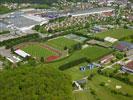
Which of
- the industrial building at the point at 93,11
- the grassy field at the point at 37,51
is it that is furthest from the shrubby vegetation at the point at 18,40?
the industrial building at the point at 93,11

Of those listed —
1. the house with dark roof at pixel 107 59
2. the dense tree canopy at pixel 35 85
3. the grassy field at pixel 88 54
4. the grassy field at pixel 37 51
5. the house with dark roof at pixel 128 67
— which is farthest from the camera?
the grassy field at pixel 37 51

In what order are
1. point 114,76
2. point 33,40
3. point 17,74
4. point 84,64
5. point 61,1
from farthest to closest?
point 61,1
point 33,40
point 84,64
point 114,76
point 17,74

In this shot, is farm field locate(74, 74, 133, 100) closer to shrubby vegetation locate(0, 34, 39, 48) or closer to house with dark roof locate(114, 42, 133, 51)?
house with dark roof locate(114, 42, 133, 51)

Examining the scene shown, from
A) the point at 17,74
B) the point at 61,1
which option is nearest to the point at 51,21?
the point at 61,1

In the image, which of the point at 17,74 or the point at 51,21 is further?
the point at 51,21

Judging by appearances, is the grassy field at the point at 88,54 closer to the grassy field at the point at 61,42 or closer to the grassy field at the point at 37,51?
the grassy field at the point at 37,51

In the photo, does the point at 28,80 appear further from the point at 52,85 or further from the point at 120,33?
the point at 120,33
